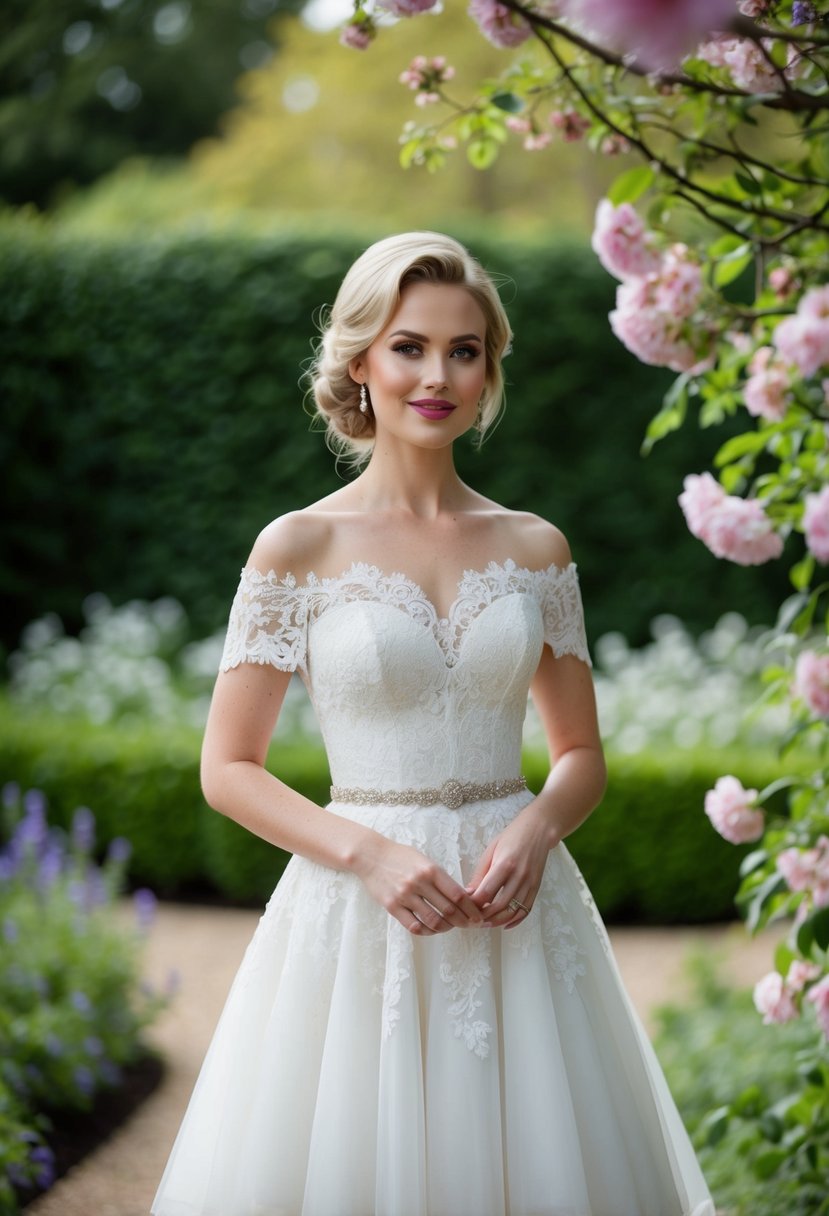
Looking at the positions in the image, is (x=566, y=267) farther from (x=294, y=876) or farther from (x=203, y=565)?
(x=294, y=876)

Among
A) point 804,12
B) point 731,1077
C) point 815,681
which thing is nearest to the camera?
point 804,12

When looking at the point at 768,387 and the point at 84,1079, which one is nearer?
the point at 768,387

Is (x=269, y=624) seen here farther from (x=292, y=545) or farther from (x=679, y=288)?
(x=679, y=288)

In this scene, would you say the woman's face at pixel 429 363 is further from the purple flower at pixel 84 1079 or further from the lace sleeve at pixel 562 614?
the purple flower at pixel 84 1079

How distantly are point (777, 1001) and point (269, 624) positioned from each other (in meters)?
1.23

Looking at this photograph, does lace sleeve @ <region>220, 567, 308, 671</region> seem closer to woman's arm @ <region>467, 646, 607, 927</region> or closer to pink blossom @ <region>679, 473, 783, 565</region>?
woman's arm @ <region>467, 646, 607, 927</region>

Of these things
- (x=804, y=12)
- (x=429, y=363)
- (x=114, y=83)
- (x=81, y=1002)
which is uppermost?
(x=114, y=83)

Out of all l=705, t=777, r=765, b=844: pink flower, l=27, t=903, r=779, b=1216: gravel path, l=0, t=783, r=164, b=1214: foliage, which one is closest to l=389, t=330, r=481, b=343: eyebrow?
l=705, t=777, r=765, b=844: pink flower

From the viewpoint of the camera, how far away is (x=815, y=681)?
2428 millimetres

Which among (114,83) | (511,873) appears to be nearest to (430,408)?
(511,873)

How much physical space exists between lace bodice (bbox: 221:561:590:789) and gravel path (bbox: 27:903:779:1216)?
1.96 m

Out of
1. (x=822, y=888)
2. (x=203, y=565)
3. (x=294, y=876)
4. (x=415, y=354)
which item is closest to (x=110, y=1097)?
(x=294, y=876)

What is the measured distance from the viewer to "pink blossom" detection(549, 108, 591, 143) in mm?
2543

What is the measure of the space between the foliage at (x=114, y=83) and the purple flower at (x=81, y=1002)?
9.36m
